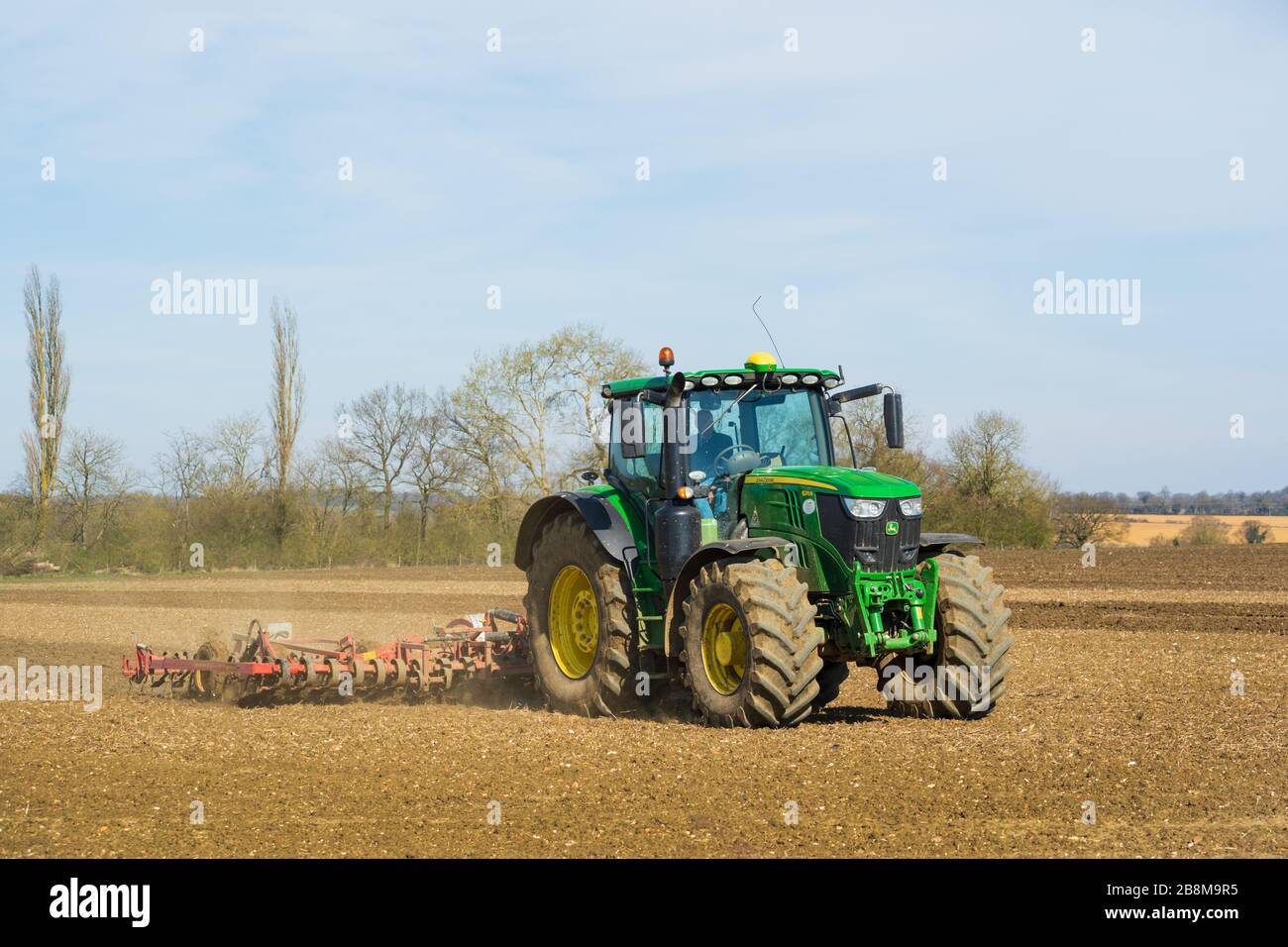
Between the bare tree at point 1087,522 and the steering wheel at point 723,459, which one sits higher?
the steering wheel at point 723,459

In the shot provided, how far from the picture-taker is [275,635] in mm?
12398

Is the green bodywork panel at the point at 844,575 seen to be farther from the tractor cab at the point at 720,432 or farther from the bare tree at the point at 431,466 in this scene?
the bare tree at the point at 431,466

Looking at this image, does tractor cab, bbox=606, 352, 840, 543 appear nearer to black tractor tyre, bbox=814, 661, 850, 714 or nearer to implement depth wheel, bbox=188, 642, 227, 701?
black tractor tyre, bbox=814, 661, 850, 714

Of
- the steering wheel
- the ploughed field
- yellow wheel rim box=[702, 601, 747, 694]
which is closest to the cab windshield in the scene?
the steering wheel

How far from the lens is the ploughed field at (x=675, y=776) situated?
20.2 ft

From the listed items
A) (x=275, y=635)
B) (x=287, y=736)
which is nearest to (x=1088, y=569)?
(x=275, y=635)

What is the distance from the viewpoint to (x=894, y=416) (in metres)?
9.67

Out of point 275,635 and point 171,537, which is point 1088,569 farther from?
point 171,537

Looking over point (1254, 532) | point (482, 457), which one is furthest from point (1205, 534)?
point (482, 457)

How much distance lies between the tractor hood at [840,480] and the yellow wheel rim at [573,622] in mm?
1812

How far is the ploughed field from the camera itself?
617cm

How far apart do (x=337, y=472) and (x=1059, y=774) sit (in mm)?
41707

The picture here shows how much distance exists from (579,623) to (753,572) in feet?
A: 8.03

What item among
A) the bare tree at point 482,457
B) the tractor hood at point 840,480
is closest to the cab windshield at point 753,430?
the tractor hood at point 840,480
